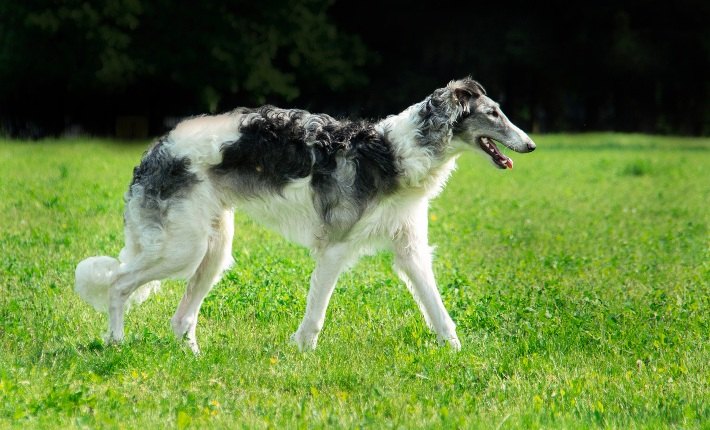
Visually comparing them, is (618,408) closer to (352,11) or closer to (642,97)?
(352,11)

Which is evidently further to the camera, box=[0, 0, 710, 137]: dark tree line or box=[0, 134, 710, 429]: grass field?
box=[0, 0, 710, 137]: dark tree line

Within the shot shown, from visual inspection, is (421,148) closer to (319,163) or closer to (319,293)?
(319,163)

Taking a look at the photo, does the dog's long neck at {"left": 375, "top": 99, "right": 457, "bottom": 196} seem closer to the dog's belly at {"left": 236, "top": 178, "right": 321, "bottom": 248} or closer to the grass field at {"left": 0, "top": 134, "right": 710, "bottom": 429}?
the dog's belly at {"left": 236, "top": 178, "right": 321, "bottom": 248}

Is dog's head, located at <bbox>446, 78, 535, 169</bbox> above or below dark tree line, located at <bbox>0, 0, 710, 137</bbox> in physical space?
above

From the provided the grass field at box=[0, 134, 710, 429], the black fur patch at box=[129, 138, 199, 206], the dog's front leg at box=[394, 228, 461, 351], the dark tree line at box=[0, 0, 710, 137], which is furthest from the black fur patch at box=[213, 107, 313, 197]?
the dark tree line at box=[0, 0, 710, 137]

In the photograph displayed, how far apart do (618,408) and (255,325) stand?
10.6 ft

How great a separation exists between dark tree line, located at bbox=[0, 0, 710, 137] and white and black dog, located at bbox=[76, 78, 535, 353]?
87.0ft

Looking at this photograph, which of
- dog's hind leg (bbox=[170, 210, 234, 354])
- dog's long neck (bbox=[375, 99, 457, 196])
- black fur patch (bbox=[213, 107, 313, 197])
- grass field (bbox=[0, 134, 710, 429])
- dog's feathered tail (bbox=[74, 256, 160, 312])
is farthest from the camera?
dog's hind leg (bbox=[170, 210, 234, 354])

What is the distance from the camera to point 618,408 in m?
5.60

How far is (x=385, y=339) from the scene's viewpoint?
24.2 feet

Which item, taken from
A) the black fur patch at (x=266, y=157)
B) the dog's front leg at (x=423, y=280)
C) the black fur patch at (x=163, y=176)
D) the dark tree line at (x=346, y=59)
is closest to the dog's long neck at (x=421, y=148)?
the dog's front leg at (x=423, y=280)

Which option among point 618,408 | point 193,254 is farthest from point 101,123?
point 618,408

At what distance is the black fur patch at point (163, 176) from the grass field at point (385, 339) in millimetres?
1012

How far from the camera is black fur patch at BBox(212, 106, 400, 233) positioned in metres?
7.14
